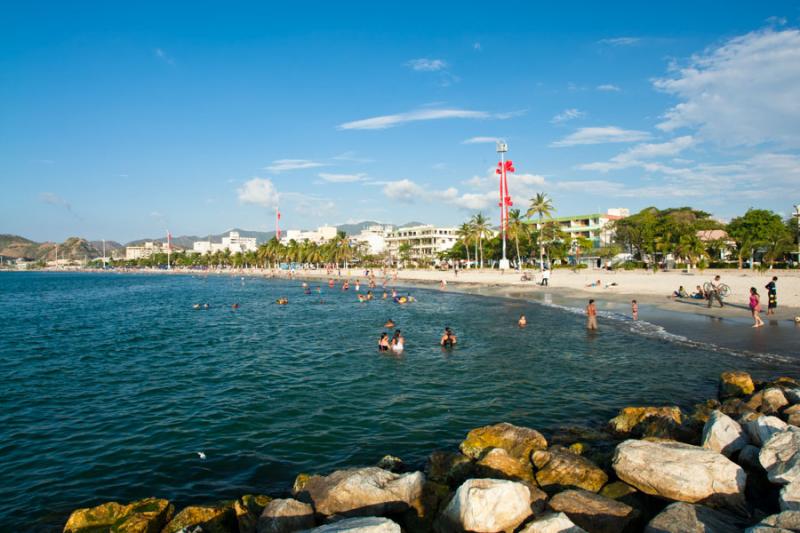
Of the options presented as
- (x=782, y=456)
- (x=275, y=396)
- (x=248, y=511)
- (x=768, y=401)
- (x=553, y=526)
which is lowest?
(x=275, y=396)

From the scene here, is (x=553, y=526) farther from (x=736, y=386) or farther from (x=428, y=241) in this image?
(x=428, y=241)

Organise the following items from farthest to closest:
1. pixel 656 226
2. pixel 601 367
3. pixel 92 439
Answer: pixel 656 226, pixel 601 367, pixel 92 439

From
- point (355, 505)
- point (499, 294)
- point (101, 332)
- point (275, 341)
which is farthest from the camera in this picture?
point (499, 294)

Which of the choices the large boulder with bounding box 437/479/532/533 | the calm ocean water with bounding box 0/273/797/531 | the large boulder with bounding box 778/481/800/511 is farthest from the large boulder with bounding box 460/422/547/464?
the large boulder with bounding box 778/481/800/511

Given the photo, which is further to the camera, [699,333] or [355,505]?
[699,333]

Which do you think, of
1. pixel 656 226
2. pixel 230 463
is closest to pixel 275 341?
pixel 230 463

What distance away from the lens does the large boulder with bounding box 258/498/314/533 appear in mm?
7297

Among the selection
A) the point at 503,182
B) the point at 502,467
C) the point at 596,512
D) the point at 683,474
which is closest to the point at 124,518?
the point at 502,467

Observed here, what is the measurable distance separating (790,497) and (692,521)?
4.88 ft

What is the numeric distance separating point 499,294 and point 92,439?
44.5 metres

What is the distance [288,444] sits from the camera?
489 inches

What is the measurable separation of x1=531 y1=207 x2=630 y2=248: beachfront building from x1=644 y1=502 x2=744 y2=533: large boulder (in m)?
119

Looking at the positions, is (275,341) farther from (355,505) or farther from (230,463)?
(355,505)

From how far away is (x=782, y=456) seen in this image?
24.6 feet
